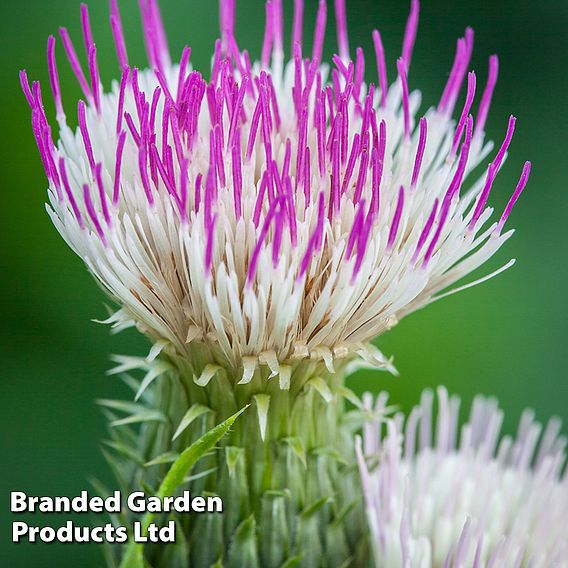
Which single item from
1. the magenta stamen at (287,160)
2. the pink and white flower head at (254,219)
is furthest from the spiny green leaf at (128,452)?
the magenta stamen at (287,160)

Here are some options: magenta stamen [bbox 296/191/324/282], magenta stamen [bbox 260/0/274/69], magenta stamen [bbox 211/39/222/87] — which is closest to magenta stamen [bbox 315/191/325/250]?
magenta stamen [bbox 296/191/324/282]

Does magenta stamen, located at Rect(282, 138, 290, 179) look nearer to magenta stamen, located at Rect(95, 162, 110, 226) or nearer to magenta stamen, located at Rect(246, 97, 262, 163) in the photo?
magenta stamen, located at Rect(246, 97, 262, 163)

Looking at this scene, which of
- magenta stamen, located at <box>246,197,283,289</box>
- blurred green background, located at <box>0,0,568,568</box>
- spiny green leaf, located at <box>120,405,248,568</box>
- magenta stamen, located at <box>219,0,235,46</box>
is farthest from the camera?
blurred green background, located at <box>0,0,568,568</box>

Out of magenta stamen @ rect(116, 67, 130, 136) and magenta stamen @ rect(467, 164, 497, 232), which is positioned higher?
magenta stamen @ rect(116, 67, 130, 136)

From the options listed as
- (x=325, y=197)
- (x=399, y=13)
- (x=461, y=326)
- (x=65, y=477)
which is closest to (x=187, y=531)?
(x=325, y=197)

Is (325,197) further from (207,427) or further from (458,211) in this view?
(207,427)

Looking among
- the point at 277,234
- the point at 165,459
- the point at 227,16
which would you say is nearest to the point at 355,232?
the point at 277,234
